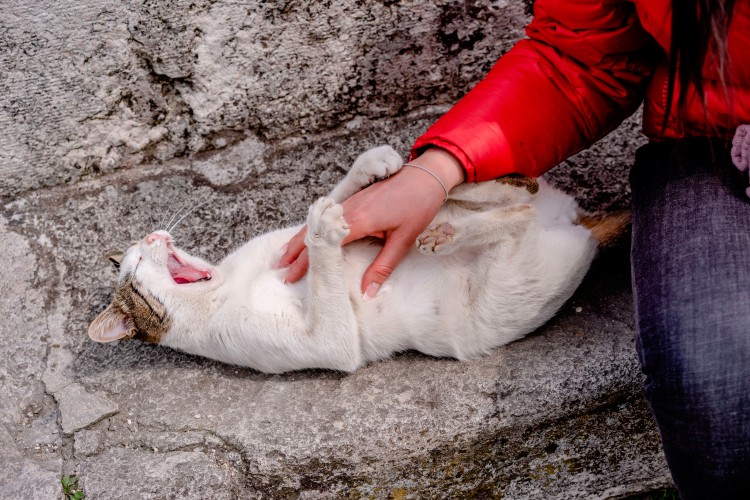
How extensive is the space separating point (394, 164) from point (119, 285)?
93 cm

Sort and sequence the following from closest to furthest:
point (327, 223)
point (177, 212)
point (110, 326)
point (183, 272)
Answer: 1. point (327, 223)
2. point (110, 326)
3. point (183, 272)
4. point (177, 212)

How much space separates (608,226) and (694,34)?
2.64 ft

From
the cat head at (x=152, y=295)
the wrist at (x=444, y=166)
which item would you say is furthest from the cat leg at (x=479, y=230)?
the cat head at (x=152, y=295)

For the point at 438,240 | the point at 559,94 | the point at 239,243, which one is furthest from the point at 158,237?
the point at 559,94

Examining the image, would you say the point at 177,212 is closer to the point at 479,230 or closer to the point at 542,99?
the point at 479,230

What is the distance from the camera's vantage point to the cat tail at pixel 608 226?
2.14 metres

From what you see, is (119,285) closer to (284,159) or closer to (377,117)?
(284,159)

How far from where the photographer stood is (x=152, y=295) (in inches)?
85.0

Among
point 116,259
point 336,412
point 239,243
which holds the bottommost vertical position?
point 336,412

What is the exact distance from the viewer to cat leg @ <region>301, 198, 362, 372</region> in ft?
6.17

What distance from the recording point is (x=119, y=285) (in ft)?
7.29

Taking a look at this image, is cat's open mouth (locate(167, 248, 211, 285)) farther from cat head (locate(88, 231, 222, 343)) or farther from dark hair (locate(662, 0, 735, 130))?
dark hair (locate(662, 0, 735, 130))

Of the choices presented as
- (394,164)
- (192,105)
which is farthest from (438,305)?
(192,105)

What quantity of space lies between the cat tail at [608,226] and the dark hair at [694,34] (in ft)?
2.07
